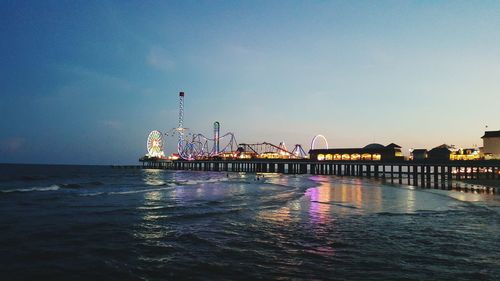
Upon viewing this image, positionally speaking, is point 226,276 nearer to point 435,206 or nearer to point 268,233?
point 268,233

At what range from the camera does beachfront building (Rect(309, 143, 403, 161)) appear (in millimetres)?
96312

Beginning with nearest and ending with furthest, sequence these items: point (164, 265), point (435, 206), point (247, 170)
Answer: point (164, 265)
point (435, 206)
point (247, 170)

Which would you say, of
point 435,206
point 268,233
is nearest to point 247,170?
point 435,206

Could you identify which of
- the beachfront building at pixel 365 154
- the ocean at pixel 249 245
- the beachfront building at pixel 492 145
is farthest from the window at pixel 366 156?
the ocean at pixel 249 245

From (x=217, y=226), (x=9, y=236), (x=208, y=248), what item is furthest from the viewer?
(x=217, y=226)

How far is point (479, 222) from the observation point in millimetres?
18969

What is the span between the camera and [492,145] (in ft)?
272

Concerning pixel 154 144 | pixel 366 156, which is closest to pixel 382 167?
pixel 366 156

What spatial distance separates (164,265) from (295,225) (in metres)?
8.71

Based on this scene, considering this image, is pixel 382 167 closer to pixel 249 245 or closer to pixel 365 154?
pixel 365 154

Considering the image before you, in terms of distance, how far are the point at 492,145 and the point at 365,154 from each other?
29.2 meters

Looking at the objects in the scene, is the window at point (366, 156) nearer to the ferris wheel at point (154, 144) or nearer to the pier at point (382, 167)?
the pier at point (382, 167)

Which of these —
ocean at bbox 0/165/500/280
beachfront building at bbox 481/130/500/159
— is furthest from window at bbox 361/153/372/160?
ocean at bbox 0/165/500/280

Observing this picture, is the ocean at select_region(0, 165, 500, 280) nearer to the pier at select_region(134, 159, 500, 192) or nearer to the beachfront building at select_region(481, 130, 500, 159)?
the pier at select_region(134, 159, 500, 192)
